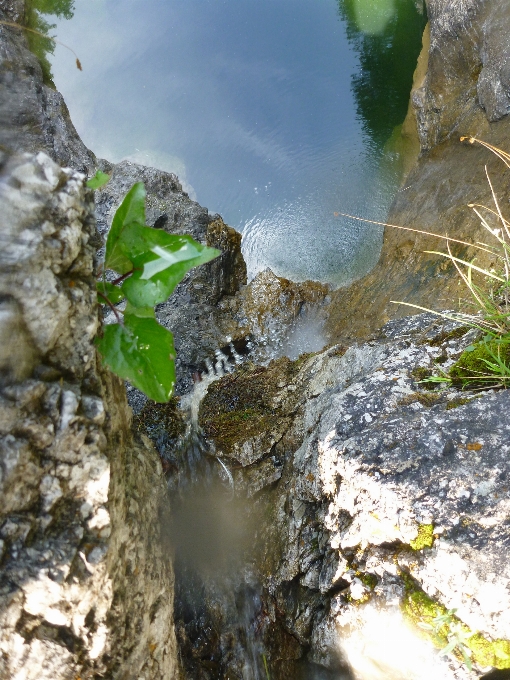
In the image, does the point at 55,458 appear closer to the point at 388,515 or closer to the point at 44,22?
the point at 388,515

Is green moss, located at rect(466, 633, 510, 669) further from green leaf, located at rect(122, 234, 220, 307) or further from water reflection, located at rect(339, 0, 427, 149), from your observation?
water reflection, located at rect(339, 0, 427, 149)

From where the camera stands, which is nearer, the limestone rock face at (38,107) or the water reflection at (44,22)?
the limestone rock face at (38,107)

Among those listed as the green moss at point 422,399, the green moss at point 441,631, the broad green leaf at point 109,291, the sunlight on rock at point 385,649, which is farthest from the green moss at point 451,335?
the broad green leaf at point 109,291

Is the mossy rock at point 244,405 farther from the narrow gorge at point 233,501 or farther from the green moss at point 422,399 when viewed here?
the green moss at point 422,399

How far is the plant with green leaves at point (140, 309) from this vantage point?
1.50 m

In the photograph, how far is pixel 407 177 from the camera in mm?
5488

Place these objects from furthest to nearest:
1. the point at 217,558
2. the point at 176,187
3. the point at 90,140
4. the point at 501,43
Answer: the point at 90,140 → the point at 176,187 → the point at 501,43 → the point at 217,558

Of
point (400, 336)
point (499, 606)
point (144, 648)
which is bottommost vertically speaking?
point (144, 648)

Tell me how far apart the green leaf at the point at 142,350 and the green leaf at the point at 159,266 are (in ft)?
0.28

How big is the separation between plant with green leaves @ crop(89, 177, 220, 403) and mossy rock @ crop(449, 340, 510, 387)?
125cm

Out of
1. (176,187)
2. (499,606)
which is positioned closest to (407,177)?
(176,187)

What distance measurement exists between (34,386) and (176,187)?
394cm

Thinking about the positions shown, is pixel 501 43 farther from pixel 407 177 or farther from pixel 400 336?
pixel 400 336

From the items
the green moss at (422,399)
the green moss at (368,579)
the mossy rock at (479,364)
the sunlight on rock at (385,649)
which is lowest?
the sunlight on rock at (385,649)
